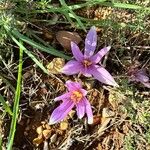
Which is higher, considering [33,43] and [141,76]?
[33,43]

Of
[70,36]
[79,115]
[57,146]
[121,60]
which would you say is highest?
[70,36]

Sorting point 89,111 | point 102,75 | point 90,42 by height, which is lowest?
point 89,111

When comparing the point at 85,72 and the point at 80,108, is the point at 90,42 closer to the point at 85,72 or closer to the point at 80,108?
the point at 85,72

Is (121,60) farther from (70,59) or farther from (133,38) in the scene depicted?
(70,59)

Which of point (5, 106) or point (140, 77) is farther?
point (140, 77)

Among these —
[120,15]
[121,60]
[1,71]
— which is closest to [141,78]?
[121,60]

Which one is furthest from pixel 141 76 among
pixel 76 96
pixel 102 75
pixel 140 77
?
pixel 76 96
